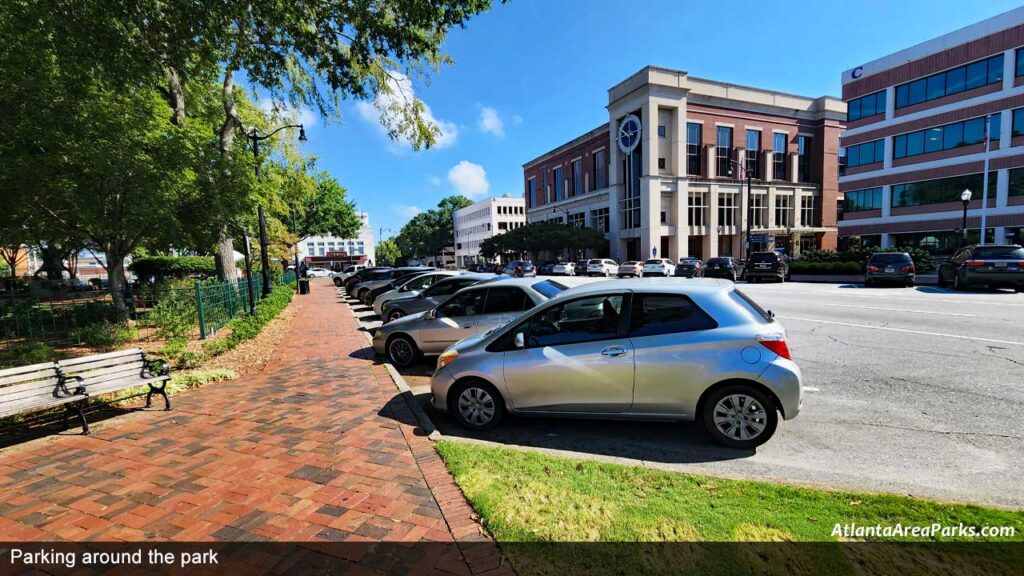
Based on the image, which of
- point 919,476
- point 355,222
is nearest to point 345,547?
point 919,476

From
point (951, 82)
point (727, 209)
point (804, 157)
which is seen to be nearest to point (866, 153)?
point (951, 82)

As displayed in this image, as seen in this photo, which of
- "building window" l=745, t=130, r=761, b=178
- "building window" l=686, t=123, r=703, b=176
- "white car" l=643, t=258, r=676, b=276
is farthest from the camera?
"building window" l=745, t=130, r=761, b=178

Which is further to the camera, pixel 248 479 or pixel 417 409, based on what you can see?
pixel 417 409

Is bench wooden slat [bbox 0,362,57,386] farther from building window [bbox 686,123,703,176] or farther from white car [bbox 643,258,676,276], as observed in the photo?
building window [bbox 686,123,703,176]

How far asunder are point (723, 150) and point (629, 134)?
1164 cm

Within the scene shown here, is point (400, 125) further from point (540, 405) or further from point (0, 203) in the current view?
point (540, 405)

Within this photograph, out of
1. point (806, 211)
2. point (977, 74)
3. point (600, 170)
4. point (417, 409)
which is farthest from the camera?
point (600, 170)

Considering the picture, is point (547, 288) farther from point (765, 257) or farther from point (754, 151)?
point (754, 151)

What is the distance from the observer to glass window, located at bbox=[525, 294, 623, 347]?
4.48m

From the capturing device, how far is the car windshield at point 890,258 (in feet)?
61.7

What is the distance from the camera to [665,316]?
14.2 feet

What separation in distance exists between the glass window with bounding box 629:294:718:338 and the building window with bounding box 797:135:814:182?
6331cm

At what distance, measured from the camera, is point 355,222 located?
139ft

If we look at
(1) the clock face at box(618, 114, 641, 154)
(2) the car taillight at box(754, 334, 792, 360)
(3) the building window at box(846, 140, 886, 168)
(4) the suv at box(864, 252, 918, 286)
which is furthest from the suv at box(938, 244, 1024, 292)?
(1) the clock face at box(618, 114, 641, 154)
